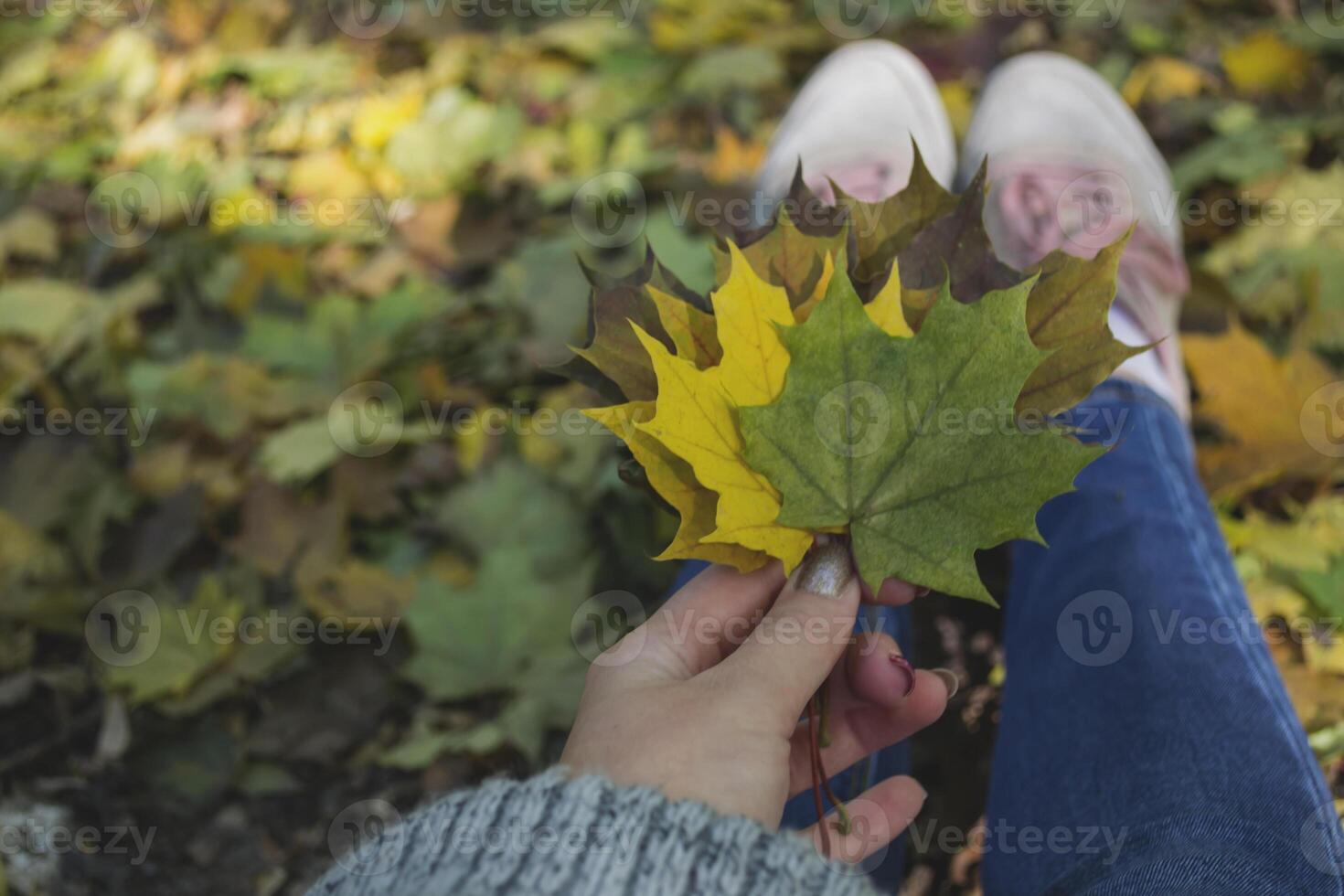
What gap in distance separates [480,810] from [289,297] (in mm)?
1174

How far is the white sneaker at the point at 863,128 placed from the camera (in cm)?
133

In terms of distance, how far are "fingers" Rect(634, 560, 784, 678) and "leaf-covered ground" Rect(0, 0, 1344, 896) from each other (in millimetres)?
270

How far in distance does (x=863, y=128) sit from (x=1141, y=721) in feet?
3.18

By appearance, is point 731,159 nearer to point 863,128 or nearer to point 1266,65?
point 863,128

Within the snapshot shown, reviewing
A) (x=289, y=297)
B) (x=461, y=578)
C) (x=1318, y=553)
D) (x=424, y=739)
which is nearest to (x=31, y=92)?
(x=289, y=297)

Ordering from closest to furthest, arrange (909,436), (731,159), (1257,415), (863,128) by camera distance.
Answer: (909,436), (1257,415), (863,128), (731,159)

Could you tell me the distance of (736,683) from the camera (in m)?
0.52

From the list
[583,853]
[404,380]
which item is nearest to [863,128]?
[404,380]

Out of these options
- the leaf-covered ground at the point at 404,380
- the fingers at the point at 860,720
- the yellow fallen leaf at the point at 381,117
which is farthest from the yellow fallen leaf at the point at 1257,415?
the yellow fallen leaf at the point at 381,117

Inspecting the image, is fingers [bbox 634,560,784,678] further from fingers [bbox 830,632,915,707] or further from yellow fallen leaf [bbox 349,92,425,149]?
yellow fallen leaf [bbox 349,92,425,149]

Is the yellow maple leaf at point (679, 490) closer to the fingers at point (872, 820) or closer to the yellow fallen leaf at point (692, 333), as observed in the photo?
the yellow fallen leaf at point (692, 333)

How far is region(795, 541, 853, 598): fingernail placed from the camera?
0.56 m

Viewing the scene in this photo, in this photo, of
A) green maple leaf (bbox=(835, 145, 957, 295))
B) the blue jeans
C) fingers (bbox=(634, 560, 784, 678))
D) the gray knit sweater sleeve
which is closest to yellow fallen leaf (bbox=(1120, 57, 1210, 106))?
the blue jeans

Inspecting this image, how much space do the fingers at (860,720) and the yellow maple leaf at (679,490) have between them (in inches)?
5.2
